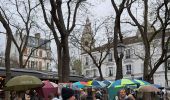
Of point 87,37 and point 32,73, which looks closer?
point 32,73

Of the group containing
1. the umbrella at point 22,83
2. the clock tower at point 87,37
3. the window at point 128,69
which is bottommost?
the window at point 128,69

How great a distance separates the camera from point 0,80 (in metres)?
27.5

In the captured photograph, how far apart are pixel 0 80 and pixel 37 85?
15297mm

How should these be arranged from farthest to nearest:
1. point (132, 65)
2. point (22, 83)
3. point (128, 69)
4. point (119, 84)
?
point (128, 69)
point (132, 65)
point (119, 84)
point (22, 83)

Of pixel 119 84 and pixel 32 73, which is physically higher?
pixel 32 73

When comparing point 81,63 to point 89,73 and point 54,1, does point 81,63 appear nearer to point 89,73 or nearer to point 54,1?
point 89,73

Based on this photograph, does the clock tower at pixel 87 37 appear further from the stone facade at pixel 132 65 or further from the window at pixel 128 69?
the window at pixel 128 69

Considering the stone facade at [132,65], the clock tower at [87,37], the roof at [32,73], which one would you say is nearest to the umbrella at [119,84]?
the roof at [32,73]

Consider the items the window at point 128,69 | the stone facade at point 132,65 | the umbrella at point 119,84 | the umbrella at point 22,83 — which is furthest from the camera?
the window at point 128,69

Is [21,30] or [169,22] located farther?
[21,30]

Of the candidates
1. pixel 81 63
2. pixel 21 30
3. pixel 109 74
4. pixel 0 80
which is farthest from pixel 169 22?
pixel 81 63

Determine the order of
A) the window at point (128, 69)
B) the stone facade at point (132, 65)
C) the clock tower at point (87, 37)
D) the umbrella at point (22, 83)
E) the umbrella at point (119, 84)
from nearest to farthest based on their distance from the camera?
1. the umbrella at point (22, 83)
2. the umbrella at point (119, 84)
3. the clock tower at point (87, 37)
4. the stone facade at point (132, 65)
5. the window at point (128, 69)

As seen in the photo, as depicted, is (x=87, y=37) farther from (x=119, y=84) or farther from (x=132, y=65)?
(x=132, y=65)

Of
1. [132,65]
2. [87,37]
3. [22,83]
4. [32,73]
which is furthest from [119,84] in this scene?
[132,65]
